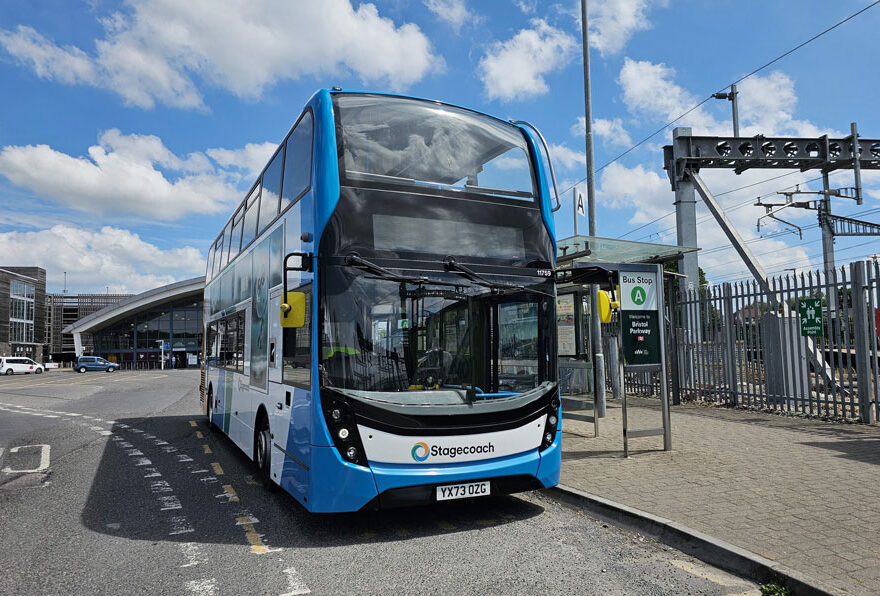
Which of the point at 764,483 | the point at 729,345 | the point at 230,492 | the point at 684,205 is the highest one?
the point at 684,205

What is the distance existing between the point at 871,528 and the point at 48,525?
22.6ft

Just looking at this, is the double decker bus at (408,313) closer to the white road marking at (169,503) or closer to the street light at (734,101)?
the white road marking at (169,503)

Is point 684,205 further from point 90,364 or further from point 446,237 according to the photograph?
point 90,364

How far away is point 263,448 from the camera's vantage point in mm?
7219

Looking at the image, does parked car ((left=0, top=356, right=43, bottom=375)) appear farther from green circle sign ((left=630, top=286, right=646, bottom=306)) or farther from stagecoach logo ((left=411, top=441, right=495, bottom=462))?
stagecoach logo ((left=411, top=441, right=495, bottom=462))

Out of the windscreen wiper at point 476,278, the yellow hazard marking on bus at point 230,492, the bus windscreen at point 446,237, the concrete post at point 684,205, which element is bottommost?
the yellow hazard marking on bus at point 230,492

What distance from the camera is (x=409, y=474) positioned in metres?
5.08

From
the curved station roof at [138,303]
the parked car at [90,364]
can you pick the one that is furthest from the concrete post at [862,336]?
the curved station roof at [138,303]

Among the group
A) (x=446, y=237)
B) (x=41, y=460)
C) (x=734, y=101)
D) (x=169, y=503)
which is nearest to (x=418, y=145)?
(x=446, y=237)

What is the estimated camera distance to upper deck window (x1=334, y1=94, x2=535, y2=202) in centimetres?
561

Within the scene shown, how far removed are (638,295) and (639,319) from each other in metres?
0.33

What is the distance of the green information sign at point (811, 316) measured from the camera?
10.4m

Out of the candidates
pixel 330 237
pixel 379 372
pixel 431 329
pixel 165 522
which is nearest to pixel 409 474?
pixel 379 372

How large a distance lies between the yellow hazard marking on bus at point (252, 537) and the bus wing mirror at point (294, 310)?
1.78m
